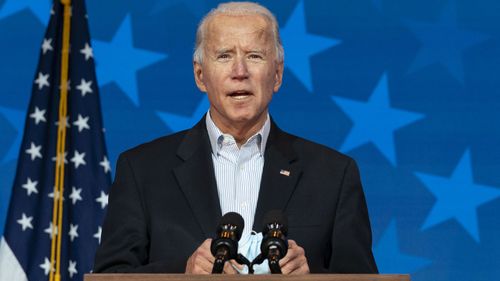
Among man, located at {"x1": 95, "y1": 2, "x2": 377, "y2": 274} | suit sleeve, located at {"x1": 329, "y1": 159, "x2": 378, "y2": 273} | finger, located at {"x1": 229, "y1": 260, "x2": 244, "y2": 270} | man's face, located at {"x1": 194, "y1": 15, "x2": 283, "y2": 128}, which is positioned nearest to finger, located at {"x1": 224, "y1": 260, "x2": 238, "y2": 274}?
finger, located at {"x1": 229, "y1": 260, "x2": 244, "y2": 270}

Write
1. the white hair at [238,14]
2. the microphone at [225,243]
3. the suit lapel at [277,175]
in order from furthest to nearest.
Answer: the white hair at [238,14]
the suit lapel at [277,175]
the microphone at [225,243]

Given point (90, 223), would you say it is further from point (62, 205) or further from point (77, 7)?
point (77, 7)

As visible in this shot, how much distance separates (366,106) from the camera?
15.6 feet

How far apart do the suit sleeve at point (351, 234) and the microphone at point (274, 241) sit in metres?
0.51

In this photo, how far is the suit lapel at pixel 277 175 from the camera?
111 inches

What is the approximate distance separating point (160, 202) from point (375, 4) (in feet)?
7.87

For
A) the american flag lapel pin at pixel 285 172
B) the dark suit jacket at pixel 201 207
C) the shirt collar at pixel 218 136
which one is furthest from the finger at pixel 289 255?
the shirt collar at pixel 218 136

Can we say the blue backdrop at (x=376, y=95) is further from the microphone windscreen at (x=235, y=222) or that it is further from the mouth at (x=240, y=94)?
the microphone windscreen at (x=235, y=222)

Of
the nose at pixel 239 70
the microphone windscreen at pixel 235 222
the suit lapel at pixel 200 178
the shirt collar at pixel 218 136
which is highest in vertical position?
the nose at pixel 239 70

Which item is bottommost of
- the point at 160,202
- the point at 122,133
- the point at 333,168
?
the point at 160,202

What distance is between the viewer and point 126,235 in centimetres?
274

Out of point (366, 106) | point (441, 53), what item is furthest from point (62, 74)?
point (441, 53)

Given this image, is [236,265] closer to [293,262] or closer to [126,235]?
[293,262]

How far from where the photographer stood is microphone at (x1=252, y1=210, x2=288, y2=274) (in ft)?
7.38
